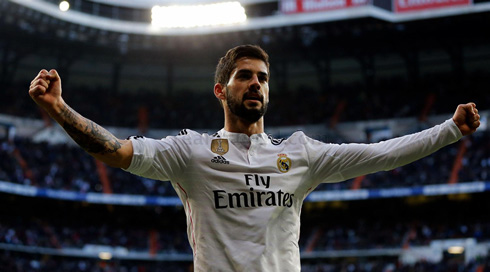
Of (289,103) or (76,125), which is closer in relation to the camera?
(76,125)

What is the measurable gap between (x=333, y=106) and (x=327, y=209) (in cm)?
721

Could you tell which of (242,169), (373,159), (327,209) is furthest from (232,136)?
(327,209)

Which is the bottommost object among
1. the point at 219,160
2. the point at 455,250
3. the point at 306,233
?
the point at 455,250

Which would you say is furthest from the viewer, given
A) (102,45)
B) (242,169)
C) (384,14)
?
(102,45)

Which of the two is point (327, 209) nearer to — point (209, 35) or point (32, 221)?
point (209, 35)

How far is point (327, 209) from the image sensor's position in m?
32.8

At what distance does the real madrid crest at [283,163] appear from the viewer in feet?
11.0

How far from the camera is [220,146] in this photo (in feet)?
11.2

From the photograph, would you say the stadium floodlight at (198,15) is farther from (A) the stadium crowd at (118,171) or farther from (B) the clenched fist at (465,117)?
(B) the clenched fist at (465,117)

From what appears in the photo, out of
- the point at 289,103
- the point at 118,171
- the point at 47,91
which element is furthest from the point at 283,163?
the point at 289,103

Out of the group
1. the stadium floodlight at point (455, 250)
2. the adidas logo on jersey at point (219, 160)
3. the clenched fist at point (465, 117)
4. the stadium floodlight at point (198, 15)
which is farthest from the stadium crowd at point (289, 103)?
the adidas logo on jersey at point (219, 160)

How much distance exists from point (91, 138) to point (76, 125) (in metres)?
0.10

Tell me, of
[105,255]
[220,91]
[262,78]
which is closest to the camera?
[262,78]

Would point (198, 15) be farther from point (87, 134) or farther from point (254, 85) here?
point (87, 134)
